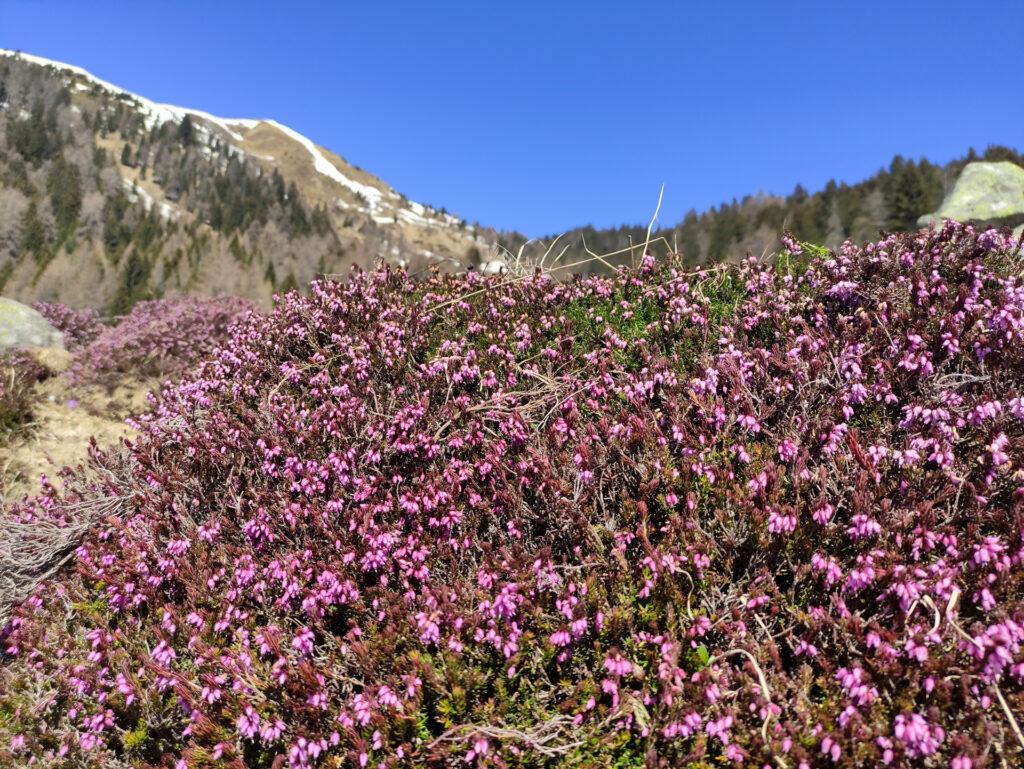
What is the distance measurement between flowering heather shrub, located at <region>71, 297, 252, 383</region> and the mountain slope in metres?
9.94

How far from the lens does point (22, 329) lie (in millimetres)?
13016

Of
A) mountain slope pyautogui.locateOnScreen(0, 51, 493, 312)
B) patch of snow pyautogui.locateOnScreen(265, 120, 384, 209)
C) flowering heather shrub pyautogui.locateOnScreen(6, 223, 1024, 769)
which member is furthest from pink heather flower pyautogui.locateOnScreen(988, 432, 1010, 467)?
patch of snow pyautogui.locateOnScreen(265, 120, 384, 209)

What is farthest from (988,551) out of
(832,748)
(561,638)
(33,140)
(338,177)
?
(338,177)

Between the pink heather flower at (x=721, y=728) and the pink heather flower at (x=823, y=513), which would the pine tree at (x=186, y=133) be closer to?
the pink heather flower at (x=823, y=513)

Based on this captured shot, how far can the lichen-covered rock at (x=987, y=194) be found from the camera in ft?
79.3

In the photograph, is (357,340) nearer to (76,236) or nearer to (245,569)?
(245,569)

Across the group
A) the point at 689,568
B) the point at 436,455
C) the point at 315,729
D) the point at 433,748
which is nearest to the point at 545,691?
the point at 433,748

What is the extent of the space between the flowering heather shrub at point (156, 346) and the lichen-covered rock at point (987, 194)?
26782 millimetres

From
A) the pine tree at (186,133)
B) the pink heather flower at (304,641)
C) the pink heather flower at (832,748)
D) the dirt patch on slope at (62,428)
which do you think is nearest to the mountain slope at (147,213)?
the pine tree at (186,133)

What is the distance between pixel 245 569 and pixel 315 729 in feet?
3.29

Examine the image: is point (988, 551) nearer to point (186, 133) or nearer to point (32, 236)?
point (32, 236)

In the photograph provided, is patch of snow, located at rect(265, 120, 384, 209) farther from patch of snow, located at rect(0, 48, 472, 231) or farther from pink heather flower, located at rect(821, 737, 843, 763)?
pink heather flower, located at rect(821, 737, 843, 763)

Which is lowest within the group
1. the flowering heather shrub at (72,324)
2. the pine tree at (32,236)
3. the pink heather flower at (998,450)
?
the flowering heather shrub at (72,324)

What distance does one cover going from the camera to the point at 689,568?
2.55 meters
